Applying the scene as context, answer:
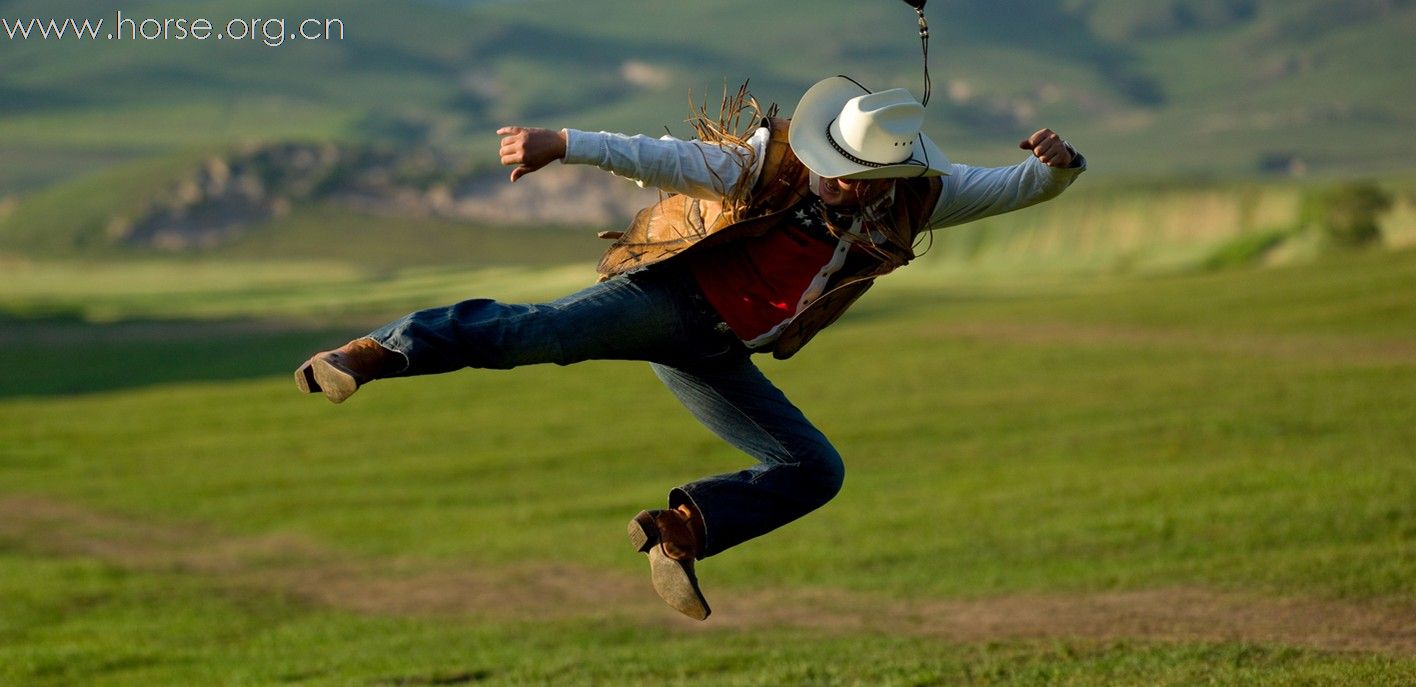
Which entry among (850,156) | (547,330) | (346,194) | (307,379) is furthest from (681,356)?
(346,194)

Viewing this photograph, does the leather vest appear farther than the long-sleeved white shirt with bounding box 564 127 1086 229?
Yes

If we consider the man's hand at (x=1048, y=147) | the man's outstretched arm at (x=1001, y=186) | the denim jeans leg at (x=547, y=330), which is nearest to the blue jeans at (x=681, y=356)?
the denim jeans leg at (x=547, y=330)

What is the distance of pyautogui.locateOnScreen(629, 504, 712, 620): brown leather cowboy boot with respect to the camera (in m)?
8.35

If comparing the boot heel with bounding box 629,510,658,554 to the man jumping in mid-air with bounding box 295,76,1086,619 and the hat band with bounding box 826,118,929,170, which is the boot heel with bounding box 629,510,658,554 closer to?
the man jumping in mid-air with bounding box 295,76,1086,619

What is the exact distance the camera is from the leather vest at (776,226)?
7.59 metres

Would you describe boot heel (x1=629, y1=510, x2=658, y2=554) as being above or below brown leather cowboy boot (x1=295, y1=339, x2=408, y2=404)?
below

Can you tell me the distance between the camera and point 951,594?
16.7 m

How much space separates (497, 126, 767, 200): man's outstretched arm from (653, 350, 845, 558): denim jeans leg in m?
1.07

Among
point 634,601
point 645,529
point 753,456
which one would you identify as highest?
point 753,456

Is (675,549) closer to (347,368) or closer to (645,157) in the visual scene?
(347,368)

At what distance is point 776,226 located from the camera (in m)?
7.75

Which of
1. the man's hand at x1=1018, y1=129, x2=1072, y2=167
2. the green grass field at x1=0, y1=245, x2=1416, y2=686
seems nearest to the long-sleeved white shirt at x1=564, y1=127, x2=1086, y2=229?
the man's hand at x1=1018, y1=129, x2=1072, y2=167

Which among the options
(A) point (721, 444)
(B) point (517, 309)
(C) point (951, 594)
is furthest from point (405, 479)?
(B) point (517, 309)

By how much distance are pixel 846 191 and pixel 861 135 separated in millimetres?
352
